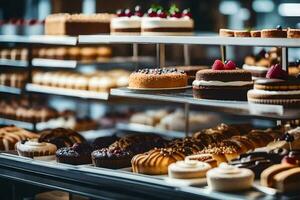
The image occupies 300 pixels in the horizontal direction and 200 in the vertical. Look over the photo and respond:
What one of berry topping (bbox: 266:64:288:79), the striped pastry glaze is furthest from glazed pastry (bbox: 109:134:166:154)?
berry topping (bbox: 266:64:288:79)

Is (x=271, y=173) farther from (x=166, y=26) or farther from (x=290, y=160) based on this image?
(x=166, y=26)

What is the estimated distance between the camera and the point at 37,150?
16.3 feet

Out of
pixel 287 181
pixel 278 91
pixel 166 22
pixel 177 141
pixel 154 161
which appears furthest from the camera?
pixel 166 22

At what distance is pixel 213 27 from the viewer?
9898 mm

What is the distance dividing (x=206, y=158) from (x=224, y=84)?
0.46m

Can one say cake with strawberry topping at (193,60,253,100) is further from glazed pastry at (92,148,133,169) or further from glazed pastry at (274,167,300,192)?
glazed pastry at (274,167,300,192)

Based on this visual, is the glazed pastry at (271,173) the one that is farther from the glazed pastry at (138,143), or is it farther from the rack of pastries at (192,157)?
the glazed pastry at (138,143)

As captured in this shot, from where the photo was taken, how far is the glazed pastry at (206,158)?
4211 millimetres

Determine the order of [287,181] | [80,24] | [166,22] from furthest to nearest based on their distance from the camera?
[80,24] < [166,22] < [287,181]

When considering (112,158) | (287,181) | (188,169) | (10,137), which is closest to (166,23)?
(112,158)

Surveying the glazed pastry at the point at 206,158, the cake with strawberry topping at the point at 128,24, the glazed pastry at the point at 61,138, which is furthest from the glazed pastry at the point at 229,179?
the cake with strawberry topping at the point at 128,24

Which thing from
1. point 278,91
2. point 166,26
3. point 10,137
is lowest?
point 10,137

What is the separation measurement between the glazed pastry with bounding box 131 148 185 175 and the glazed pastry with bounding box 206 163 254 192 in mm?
464

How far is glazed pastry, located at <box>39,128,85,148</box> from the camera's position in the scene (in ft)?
17.2
